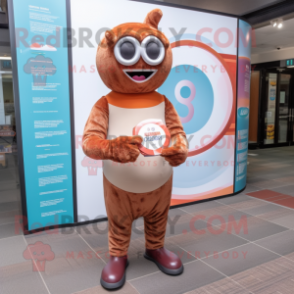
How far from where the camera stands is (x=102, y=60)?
70.5 inches

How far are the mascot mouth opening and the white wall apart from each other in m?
7.43

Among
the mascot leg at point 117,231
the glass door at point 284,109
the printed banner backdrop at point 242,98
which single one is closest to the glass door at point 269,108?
the glass door at point 284,109

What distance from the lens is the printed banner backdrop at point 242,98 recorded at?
3.70m

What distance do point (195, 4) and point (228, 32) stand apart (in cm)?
71

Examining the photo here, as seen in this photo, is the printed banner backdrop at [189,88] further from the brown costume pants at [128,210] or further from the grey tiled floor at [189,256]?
the brown costume pants at [128,210]

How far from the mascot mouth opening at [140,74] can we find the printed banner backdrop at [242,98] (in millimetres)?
2242

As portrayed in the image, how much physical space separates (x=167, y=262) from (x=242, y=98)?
2.44 m

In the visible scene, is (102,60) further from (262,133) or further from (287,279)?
(262,133)

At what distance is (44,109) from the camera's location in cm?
265

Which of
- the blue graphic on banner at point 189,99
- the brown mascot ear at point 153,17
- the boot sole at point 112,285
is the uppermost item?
the brown mascot ear at point 153,17

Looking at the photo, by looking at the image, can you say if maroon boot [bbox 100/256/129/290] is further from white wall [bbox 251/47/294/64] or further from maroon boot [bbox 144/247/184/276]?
white wall [bbox 251/47/294/64]

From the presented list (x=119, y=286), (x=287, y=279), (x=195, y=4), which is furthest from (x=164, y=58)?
(x=195, y=4)

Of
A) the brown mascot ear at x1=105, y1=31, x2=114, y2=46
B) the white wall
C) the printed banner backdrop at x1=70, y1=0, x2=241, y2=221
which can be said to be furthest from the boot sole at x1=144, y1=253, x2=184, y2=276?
the white wall

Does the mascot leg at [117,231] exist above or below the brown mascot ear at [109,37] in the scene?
below
